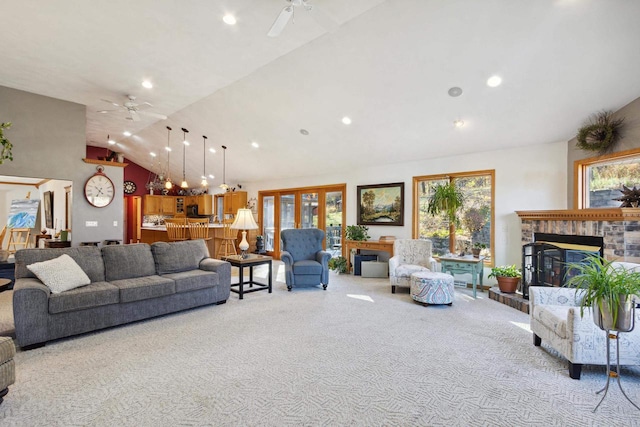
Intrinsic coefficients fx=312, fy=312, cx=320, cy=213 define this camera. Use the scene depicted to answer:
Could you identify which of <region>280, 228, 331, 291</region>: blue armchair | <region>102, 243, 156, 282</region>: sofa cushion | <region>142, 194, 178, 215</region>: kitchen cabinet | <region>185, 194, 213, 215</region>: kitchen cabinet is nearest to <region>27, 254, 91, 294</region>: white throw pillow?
<region>102, 243, 156, 282</region>: sofa cushion

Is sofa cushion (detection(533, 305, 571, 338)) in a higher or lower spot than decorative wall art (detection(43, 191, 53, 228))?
lower

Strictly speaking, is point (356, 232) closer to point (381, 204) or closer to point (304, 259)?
point (381, 204)

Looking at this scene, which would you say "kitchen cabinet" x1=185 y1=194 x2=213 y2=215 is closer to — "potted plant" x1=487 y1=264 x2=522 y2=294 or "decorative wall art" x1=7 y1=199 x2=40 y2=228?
"decorative wall art" x1=7 y1=199 x2=40 y2=228

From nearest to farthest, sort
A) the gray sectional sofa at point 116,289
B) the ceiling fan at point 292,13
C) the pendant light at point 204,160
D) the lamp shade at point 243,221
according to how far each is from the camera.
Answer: the ceiling fan at point 292,13 < the gray sectional sofa at point 116,289 < the lamp shade at point 243,221 < the pendant light at point 204,160

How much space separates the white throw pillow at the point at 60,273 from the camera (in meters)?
3.13

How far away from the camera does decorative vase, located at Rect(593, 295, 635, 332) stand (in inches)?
79.4

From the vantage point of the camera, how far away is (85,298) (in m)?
3.17

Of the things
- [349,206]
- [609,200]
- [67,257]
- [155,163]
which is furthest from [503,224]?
[155,163]

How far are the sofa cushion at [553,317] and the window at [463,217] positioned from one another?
7.84 feet

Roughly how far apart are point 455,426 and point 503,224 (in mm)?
4210

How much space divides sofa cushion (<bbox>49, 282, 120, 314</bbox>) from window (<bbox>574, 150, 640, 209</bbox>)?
19.8ft

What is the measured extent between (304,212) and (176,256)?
4.41 meters

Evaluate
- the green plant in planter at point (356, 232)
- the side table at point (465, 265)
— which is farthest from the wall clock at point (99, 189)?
the side table at point (465, 265)

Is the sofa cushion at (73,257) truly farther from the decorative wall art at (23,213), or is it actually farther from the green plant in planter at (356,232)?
the green plant in planter at (356,232)
